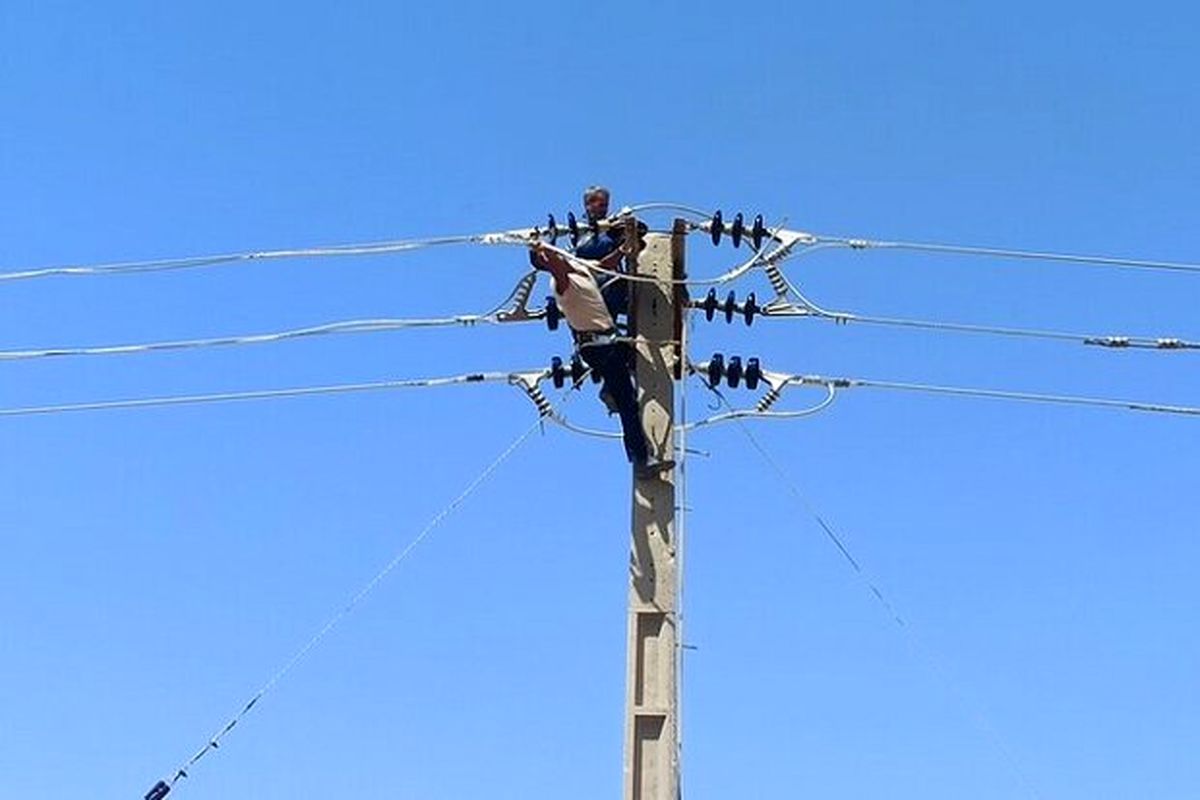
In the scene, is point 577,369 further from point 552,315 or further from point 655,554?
point 655,554

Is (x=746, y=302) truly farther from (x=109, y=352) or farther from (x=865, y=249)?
(x=109, y=352)

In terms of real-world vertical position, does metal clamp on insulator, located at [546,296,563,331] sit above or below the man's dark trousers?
above

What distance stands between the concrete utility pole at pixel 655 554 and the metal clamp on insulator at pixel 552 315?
56 centimetres

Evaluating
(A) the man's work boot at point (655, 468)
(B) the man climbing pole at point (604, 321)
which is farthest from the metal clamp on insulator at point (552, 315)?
(A) the man's work boot at point (655, 468)

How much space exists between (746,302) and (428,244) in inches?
101

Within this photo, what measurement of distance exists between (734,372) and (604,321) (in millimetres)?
954

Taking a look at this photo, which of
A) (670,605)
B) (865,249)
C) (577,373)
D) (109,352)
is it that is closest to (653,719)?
(670,605)

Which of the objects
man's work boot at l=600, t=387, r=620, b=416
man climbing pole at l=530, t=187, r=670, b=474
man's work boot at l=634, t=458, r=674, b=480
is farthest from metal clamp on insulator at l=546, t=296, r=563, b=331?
man's work boot at l=634, t=458, r=674, b=480

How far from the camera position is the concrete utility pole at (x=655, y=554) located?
11.1m

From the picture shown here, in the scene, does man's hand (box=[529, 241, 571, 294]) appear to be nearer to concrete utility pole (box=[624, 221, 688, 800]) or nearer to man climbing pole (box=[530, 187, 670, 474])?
man climbing pole (box=[530, 187, 670, 474])

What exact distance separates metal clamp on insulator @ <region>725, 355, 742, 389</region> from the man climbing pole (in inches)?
28.2

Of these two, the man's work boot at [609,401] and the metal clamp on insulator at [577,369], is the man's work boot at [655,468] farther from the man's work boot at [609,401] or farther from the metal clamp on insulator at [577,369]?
the metal clamp on insulator at [577,369]

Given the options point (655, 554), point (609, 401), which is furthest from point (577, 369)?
point (655, 554)

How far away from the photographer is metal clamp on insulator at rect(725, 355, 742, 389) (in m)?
12.3
